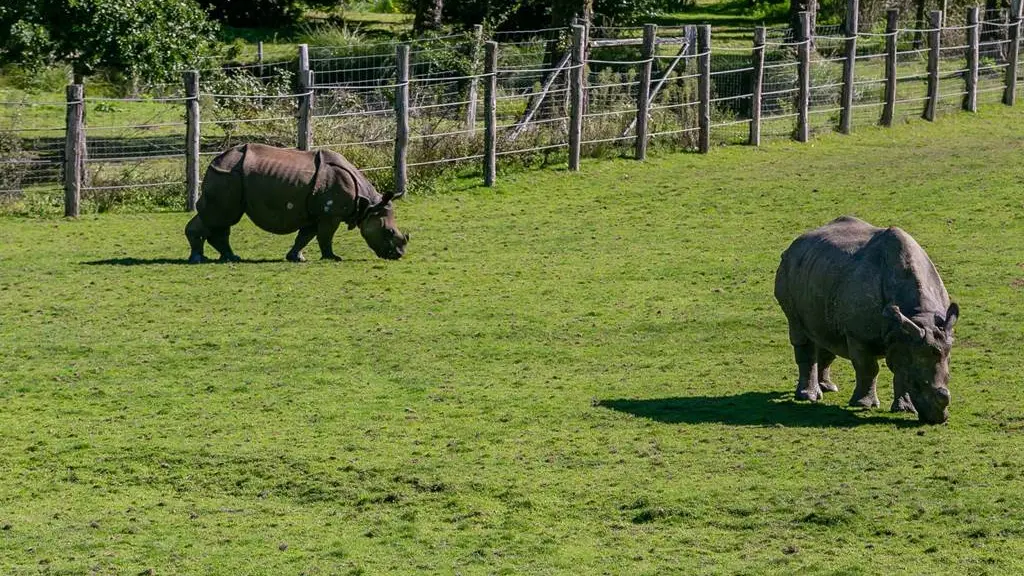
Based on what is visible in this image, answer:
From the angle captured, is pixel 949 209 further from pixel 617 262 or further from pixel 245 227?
pixel 245 227

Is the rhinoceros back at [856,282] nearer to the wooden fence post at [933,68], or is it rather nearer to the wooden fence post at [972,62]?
the wooden fence post at [933,68]

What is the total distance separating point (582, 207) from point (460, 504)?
36.7 feet

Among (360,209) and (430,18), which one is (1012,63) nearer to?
(430,18)

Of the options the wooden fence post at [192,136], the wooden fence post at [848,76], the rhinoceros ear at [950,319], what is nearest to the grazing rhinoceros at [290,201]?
the wooden fence post at [192,136]

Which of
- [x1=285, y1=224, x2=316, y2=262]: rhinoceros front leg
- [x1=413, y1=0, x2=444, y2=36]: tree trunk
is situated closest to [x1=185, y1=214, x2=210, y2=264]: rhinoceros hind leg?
[x1=285, y1=224, x2=316, y2=262]: rhinoceros front leg

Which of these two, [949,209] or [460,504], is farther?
[949,209]

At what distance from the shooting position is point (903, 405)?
11.9 metres

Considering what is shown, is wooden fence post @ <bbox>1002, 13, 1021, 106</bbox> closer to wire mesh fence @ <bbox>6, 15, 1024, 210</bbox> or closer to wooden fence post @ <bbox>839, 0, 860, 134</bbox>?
wire mesh fence @ <bbox>6, 15, 1024, 210</bbox>

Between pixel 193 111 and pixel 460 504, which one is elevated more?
pixel 193 111

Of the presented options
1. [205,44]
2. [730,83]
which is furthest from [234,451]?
[730,83]

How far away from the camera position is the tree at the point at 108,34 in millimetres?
23672

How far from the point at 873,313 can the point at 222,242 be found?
29.0 feet

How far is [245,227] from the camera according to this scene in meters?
20.4

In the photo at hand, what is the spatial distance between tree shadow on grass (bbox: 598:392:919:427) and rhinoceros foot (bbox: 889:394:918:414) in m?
0.07
